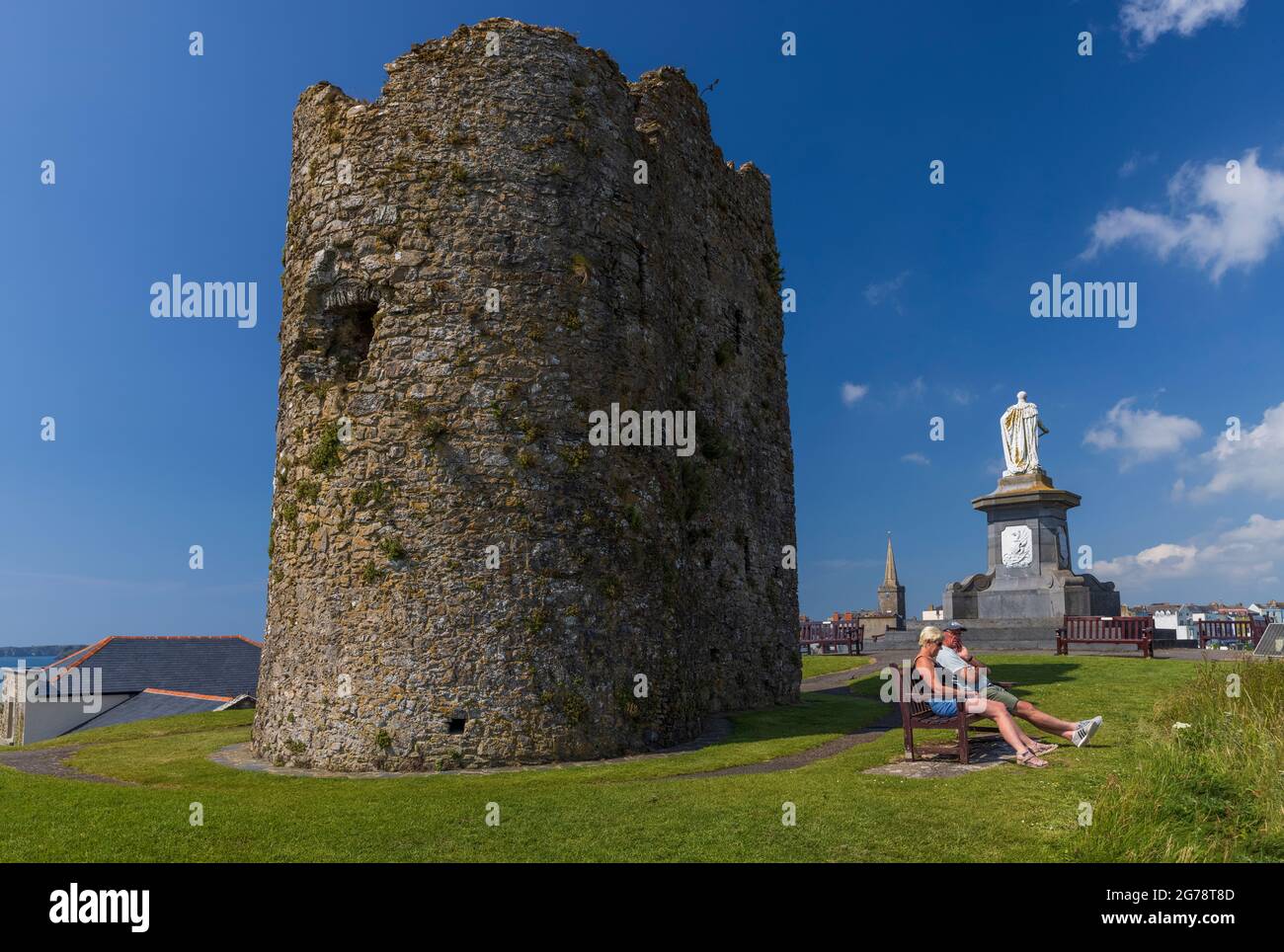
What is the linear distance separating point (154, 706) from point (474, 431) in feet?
85.5

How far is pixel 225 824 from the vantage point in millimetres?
7867

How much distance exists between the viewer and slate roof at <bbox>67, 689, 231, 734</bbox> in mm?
29859

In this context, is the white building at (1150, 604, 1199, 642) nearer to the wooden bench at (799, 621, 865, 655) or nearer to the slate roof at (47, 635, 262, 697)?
the wooden bench at (799, 621, 865, 655)

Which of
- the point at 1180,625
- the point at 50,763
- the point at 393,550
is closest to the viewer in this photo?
the point at 393,550

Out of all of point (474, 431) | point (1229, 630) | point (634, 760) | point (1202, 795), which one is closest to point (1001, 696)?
point (1202, 795)

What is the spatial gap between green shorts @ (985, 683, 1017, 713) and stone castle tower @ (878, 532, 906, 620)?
44079 mm

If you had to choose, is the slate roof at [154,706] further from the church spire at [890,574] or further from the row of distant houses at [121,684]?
the church spire at [890,574]

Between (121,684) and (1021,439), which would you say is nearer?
(1021,439)

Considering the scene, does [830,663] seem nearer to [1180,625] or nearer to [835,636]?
[835,636]

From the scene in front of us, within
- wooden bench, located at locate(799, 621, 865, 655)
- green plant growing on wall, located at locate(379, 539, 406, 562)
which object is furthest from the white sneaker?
wooden bench, located at locate(799, 621, 865, 655)

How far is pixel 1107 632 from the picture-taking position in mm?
23641

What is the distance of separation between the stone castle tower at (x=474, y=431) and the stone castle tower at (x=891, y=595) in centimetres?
4218
